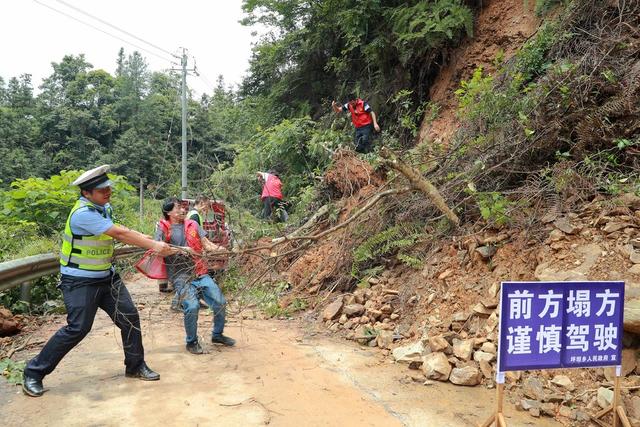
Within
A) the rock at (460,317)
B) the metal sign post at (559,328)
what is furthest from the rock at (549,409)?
the rock at (460,317)

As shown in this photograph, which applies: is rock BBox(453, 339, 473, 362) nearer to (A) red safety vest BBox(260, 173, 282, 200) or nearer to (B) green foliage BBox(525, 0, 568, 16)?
(B) green foliage BBox(525, 0, 568, 16)

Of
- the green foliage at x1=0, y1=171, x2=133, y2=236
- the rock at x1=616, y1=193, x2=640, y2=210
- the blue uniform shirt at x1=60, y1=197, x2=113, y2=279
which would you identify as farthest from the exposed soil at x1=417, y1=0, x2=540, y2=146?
the green foliage at x1=0, y1=171, x2=133, y2=236

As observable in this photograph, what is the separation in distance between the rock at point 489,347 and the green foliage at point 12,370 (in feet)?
13.7

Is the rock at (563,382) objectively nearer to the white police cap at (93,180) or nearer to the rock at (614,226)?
the rock at (614,226)

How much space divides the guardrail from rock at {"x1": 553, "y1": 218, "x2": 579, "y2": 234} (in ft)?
14.7

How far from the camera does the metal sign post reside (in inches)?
110

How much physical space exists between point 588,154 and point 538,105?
87 centimetres

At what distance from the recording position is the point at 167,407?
3475 mm

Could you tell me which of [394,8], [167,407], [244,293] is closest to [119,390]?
[167,407]

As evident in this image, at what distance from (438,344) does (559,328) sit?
1.56m

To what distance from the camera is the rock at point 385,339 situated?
490 centimetres

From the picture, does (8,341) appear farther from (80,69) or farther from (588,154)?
(80,69)

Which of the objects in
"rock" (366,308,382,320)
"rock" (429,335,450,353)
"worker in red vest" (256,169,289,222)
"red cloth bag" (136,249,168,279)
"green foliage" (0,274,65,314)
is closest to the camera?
"rock" (429,335,450,353)

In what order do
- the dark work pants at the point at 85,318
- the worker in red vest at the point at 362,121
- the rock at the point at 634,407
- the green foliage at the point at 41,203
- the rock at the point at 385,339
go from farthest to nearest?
the worker in red vest at the point at 362,121
the green foliage at the point at 41,203
the rock at the point at 385,339
the dark work pants at the point at 85,318
the rock at the point at 634,407
